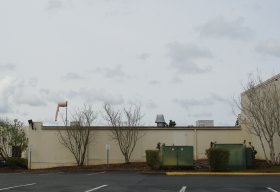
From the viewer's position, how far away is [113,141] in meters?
39.8

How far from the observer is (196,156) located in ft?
129

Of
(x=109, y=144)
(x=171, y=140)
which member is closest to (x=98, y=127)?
(x=109, y=144)

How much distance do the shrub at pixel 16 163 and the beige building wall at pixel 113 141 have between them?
1.14 meters

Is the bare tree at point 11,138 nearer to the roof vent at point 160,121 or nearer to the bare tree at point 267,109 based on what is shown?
the roof vent at point 160,121

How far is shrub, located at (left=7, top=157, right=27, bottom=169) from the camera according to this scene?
3986cm

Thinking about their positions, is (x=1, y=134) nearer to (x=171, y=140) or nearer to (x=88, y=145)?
(x=88, y=145)

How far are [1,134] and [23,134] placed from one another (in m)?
1.79

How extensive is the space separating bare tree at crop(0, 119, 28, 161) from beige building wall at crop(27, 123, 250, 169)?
6.05 ft

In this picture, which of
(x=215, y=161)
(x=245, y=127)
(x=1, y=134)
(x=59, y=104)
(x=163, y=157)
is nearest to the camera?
(x=215, y=161)

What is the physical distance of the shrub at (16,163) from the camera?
39862 mm

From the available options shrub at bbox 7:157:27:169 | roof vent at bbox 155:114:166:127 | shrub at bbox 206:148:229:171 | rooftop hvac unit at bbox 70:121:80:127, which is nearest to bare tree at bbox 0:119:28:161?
shrub at bbox 7:157:27:169

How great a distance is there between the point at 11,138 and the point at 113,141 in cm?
889

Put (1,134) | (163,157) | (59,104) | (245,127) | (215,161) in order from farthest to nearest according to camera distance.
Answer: (59,104) < (1,134) < (245,127) < (163,157) < (215,161)

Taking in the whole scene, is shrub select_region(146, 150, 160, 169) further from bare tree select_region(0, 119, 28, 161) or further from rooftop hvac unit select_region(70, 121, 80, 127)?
bare tree select_region(0, 119, 28, 161)
